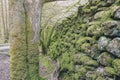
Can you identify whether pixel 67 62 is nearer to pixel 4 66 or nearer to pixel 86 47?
pixel 86 47

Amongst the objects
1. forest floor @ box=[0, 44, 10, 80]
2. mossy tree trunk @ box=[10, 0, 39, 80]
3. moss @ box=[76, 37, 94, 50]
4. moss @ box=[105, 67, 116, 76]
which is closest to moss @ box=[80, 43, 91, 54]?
moss @ box=[76, 37, 94, 50]

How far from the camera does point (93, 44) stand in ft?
17.6

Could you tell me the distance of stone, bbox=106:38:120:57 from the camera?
4.51 m

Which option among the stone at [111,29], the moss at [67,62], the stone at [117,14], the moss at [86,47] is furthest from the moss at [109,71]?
the moss at [67,62]

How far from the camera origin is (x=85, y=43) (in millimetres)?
5715

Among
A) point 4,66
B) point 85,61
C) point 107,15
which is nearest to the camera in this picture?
point 107,15

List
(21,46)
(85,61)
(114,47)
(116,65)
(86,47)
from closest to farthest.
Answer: (116,65)
(114,47)
(21,46)
(85,61)
(86,47)

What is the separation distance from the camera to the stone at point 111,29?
4.73 m

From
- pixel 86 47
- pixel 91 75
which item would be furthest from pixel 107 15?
pixel 91 75

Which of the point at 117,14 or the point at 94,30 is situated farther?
the point at 94,30

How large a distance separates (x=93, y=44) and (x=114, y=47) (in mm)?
824

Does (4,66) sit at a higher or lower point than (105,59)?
lower

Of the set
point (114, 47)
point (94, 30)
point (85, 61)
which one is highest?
point (94, 30)

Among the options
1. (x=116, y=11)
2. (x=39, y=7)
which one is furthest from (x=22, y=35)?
(x=116, y=11)
